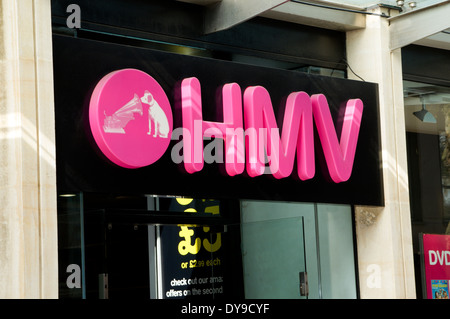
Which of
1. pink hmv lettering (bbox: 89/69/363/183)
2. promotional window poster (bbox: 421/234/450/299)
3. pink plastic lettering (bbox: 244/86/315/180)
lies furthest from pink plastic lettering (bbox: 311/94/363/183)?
promotional window poster (bbox: 421/234/450/299)

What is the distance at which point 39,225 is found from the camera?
23.1 feet

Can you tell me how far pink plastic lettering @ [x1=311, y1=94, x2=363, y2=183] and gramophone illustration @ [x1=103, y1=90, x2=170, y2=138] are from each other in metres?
2.03

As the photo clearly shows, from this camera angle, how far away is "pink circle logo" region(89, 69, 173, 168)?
754 cm

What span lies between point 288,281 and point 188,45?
10.0ft

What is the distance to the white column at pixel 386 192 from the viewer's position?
974 cm

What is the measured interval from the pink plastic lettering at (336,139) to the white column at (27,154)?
3257 millimetres

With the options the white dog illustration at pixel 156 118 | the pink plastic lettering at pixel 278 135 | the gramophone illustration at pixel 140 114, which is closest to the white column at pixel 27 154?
the gramophone illustration at pixel 140 114

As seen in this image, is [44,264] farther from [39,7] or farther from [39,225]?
[39,7]

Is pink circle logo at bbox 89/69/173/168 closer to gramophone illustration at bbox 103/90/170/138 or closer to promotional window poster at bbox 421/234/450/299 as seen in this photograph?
gramophone illustration at bbox 103/90/170/138

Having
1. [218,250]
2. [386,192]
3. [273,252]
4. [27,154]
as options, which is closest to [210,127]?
[27,154]

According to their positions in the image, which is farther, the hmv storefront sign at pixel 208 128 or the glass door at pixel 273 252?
the glass door at pixel 273 252

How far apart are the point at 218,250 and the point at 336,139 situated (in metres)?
2.44

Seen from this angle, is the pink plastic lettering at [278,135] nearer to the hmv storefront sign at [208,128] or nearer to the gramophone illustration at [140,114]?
the hmv storefront sign at [208,128]

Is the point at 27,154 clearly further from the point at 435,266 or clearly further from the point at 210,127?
the point at 435,266
